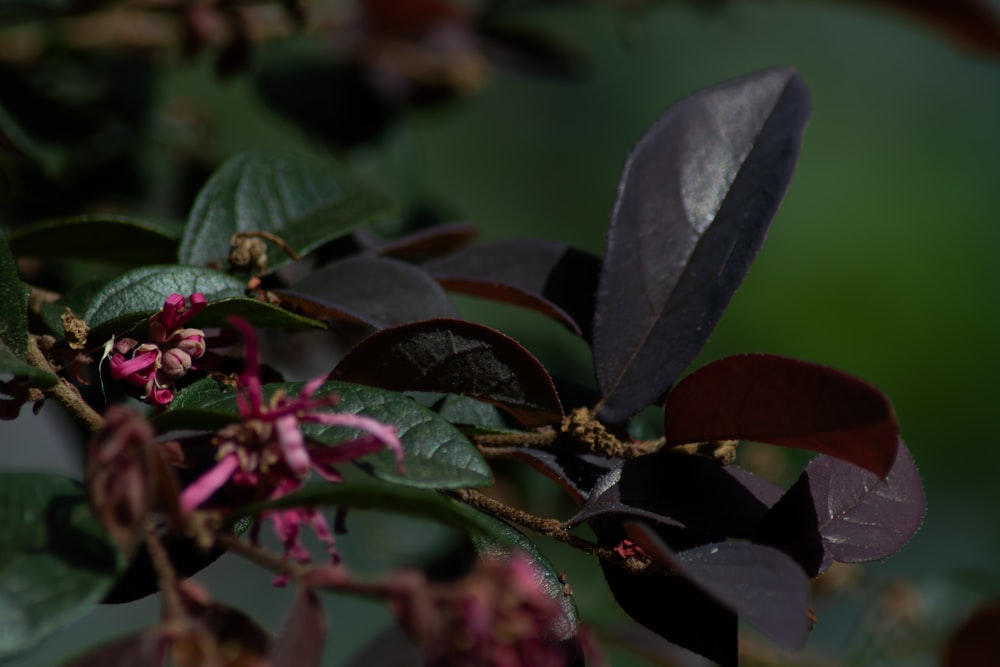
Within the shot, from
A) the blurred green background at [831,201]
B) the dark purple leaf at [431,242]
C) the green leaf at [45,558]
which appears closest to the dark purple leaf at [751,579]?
the green leaf at [45,558]

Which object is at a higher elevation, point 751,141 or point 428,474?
point 751,141

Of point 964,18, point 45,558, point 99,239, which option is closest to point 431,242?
point 99,239

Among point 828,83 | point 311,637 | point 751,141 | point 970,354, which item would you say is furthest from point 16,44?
point 828,83

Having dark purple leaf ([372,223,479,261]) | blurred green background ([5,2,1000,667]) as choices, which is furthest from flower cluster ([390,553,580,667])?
blurred green background ([5,2,1000,667])

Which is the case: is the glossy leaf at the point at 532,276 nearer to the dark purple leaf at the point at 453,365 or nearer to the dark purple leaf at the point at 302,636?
the dark purple leaf at the point at 453,365

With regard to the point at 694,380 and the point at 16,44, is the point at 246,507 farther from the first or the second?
the point at 16,44

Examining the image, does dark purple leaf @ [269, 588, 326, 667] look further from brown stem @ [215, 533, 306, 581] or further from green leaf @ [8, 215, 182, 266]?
green leaf @ [8, 215, 182, 266]

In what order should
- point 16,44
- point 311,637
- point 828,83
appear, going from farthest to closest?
point 828,83
point 16,44
point 311,637
